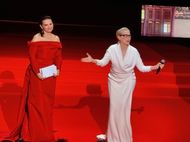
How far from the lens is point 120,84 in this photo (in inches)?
196

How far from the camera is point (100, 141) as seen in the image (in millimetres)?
5422

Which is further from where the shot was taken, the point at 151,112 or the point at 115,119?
the point at 151,112

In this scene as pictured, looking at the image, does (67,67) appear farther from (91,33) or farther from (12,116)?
(91,33)

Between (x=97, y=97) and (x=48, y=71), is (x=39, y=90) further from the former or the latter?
(x=97, y=97)

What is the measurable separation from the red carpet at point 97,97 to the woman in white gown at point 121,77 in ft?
2.14

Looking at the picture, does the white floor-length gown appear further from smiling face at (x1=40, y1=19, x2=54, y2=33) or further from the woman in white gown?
smiling face at (x1=40, y1=19, x2=54, y2=33)

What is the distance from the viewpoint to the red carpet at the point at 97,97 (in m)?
6.01

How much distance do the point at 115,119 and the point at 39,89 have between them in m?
0.94

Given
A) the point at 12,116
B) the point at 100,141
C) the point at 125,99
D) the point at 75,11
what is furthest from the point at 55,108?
the point at 75,11

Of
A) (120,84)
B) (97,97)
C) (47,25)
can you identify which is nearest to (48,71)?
(47,25)

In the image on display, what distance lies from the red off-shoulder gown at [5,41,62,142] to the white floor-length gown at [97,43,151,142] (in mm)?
587

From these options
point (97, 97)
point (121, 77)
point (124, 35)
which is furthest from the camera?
point (97, 97)

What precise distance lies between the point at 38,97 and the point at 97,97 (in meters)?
2.00

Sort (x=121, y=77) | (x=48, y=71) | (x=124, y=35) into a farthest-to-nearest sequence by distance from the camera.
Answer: (x=48, y=71)
(x=121, y=77)
(x=124, y=35)
